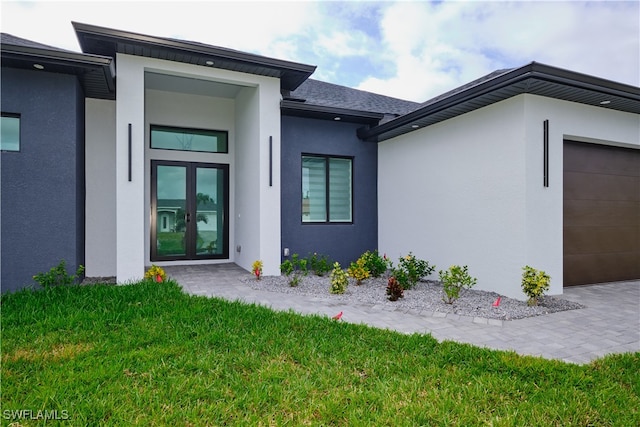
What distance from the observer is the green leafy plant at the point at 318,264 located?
7730 mm

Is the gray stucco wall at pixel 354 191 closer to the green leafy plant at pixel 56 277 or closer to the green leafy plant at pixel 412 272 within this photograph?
the green leafy plant at pixel 412 272

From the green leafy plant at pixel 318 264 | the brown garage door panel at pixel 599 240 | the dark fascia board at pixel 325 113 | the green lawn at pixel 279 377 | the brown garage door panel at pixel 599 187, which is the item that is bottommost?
the green lawn at pixel 279 377

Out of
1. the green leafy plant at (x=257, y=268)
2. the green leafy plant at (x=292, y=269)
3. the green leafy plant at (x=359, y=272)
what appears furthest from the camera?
the green leafy plant at (x=257, y=268)

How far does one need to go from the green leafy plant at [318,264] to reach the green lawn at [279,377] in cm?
358

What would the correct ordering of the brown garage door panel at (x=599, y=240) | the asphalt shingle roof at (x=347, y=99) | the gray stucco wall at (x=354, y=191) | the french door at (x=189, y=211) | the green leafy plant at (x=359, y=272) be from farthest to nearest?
the asphalt shingle roof at (x=347, y=99) → the french door at (x=189, y=211) → the gray stucco wall at (x=354, y=191) → the green leafy plant at (x=359, y=272) → the brown garage door panel at (x=599, y=240)

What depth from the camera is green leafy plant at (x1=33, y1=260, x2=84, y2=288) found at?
17.5 ft

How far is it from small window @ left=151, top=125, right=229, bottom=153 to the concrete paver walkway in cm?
374

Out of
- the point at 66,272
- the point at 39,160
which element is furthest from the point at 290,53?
the point at 66,272

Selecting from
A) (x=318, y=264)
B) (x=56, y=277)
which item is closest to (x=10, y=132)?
(x=56, y=277)

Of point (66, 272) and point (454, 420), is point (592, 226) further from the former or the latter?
point (66, 272)

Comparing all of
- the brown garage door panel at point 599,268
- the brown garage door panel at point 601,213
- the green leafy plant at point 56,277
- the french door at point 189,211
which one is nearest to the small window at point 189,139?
the french door at point 189,211

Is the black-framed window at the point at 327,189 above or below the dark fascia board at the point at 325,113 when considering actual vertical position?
below

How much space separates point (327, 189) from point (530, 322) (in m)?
5.18

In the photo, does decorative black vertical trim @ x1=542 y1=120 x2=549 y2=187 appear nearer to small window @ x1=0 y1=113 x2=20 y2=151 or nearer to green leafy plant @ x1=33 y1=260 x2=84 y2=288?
green leafy plant @ x1=33 y1=260 x2=84 y2=288
